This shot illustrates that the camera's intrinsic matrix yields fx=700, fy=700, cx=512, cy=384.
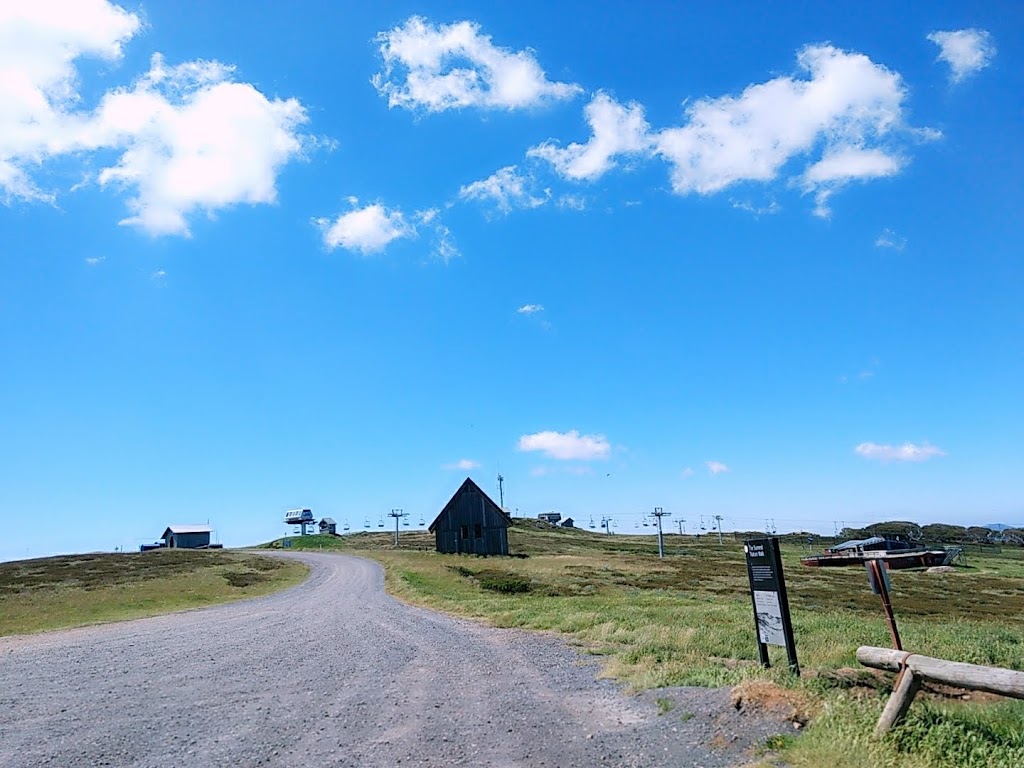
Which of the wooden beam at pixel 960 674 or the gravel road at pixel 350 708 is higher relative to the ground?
the wooden beam at pixel 960 674

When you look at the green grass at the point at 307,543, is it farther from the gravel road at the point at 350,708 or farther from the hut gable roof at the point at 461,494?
the gravel road at the point at 350,708

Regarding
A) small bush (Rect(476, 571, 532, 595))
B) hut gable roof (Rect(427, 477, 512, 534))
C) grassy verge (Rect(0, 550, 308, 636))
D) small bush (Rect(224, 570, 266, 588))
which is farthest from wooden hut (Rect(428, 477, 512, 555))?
small bush (Rect(476, 571, 532, 595))

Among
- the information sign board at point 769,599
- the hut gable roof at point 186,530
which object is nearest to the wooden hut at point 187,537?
the hut gable roof at point 186,530

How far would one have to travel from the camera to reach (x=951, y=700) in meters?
9.79

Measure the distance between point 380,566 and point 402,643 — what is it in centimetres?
4149

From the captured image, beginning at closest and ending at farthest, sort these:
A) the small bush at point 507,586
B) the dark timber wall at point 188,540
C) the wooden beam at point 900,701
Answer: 1. the wooden beam at point 900,701
2. the small bush at point 507,586
3. the dark timber wall at point 188,540

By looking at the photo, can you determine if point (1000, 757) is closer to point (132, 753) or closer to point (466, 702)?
point (466, 702)

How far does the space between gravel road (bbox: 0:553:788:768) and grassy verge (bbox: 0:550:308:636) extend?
14.6m

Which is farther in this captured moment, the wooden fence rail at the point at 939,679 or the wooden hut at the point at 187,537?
the wooden hut at the point at 187,537

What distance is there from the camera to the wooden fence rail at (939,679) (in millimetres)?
7008

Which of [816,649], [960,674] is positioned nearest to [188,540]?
[816,649]

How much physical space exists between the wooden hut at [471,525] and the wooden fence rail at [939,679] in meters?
66.6

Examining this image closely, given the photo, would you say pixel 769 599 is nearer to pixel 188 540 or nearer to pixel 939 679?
pixel 939 679

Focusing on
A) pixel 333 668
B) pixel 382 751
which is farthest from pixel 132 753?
pixel 333 668
